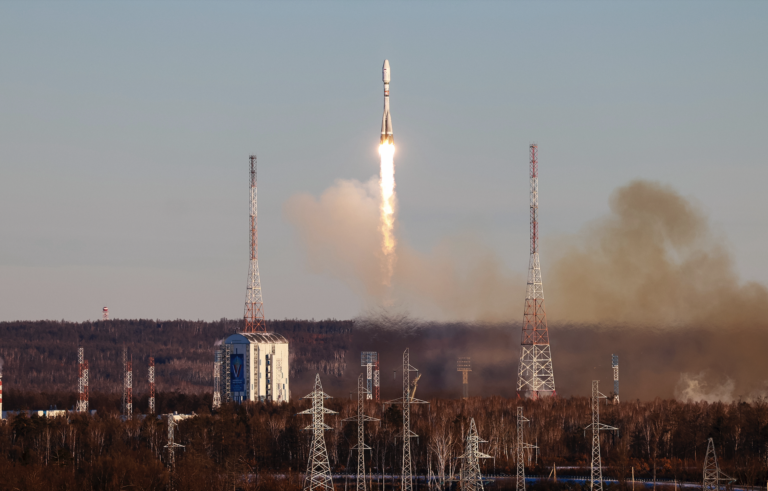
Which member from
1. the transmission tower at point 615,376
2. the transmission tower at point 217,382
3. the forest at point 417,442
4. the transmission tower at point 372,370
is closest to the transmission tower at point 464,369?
the forest at point 417,442

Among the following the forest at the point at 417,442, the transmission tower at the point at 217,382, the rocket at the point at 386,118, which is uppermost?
the rocket at the point at 386,118

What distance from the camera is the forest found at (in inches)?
4023

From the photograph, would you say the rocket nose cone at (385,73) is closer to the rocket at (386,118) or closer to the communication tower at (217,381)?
the rocket at (386,118)

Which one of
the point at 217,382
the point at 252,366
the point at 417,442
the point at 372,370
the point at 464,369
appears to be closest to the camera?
the point at 417,442

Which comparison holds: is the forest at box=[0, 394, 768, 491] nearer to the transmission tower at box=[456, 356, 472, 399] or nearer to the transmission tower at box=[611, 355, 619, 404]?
the transmission tower at box=[611, 355, 619, 404]

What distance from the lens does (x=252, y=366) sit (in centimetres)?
13712

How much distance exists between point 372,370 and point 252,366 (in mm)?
13933

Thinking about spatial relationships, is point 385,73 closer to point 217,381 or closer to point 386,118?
point 386,118

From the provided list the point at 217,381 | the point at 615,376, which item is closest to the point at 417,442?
the point at 615,376

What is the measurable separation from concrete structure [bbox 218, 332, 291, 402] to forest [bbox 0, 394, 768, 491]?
411 centimetres

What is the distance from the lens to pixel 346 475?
105125 mm

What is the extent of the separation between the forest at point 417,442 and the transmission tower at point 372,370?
16.0 feet

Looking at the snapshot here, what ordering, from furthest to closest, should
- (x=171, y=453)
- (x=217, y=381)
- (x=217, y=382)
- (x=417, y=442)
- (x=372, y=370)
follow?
(x=217, y=381)
(x=217, y=382)
(x=372, y=370)
(x=417, y=442)
(x=171, y=453)

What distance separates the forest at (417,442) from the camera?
335ft
